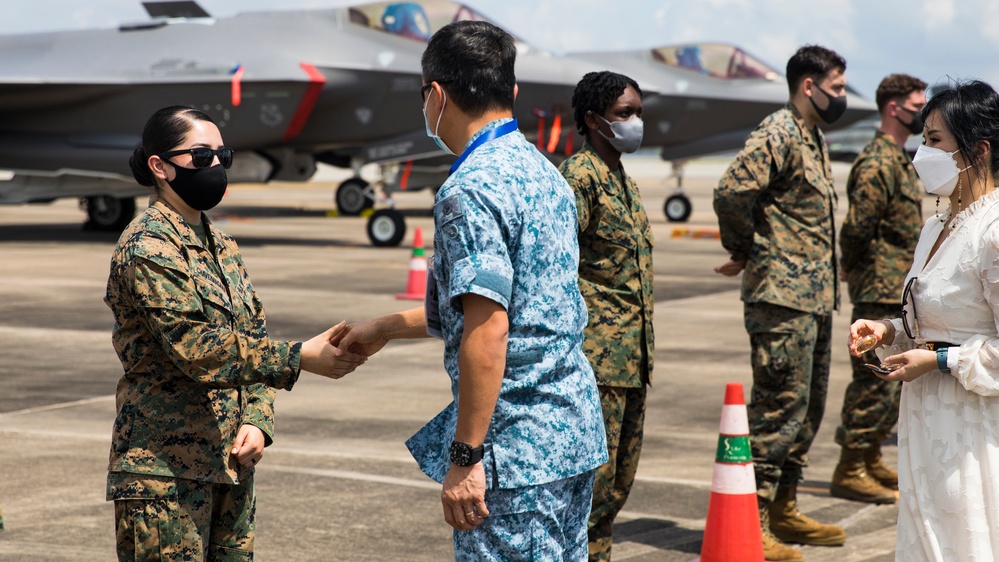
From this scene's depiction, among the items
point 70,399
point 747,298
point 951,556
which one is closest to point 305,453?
point 70,399

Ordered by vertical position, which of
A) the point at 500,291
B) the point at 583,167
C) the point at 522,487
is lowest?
the point at 522,487

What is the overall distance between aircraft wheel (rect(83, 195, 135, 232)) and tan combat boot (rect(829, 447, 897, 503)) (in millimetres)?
18519

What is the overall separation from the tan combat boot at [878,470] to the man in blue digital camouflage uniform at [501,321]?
3.98 metres

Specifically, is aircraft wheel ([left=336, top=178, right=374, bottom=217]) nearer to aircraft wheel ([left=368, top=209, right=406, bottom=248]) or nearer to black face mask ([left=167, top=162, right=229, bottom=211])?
aircraft wheel ([left=368, top=209, right=406, bottom=248])

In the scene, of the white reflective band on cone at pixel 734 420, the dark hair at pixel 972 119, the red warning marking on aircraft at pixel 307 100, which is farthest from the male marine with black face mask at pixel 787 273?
the red warning marking on aircraft at pixel 307 100

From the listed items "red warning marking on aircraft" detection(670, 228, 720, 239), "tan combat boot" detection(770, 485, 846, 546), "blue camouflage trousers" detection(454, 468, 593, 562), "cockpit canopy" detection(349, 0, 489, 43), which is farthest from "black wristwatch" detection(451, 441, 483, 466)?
"red warning marking on aircraft" detection(670, 228, 720, 239)

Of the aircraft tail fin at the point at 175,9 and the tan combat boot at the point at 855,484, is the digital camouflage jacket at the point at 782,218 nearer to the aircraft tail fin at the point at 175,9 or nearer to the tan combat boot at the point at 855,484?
the tan combat boot at the point at 855,484

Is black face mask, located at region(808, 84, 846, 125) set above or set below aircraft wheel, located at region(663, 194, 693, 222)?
above

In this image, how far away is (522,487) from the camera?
2.91 metres

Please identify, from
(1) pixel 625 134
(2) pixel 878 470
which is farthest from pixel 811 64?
(2) pixel 878 470

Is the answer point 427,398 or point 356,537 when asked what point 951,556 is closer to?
point 356,537

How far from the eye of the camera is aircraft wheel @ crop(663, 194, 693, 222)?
25.7 m

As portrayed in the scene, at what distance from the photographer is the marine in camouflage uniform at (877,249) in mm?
6410

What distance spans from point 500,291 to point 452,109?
50 cm
